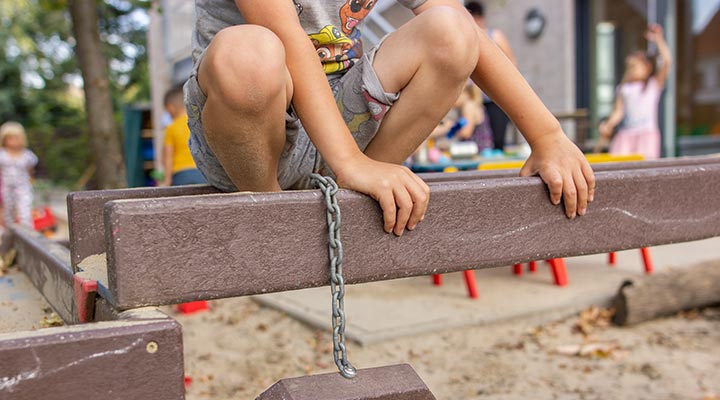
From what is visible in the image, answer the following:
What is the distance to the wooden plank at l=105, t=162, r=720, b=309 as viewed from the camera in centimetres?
99

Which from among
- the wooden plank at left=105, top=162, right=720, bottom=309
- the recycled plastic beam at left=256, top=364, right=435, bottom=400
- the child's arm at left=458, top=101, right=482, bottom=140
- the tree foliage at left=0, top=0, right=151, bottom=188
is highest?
the tree foliage at left=0, top=0, right=151, bottom=188

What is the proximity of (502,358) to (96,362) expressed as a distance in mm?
2686

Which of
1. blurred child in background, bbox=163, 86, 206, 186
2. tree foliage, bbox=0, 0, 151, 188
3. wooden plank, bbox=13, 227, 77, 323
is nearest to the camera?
wooden plank, bbox=13, 227, 77, 323

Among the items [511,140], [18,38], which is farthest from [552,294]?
[18,38]

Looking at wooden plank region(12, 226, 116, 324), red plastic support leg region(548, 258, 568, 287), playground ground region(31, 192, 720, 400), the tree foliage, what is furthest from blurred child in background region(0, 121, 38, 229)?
the tree foliage

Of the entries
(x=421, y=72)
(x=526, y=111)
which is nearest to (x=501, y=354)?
(x=526, y=111)

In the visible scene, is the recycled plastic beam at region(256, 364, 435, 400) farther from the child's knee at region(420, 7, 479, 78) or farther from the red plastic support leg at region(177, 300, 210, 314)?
the red plastic support leg at region(177, 300, 210, 314)

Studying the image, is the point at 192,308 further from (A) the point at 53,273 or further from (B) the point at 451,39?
(B) the point at 451,39

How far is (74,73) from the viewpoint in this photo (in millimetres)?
24625

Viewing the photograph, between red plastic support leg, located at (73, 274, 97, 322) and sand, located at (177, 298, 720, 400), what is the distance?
1819 mm

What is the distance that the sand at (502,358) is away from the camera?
296 centimetres

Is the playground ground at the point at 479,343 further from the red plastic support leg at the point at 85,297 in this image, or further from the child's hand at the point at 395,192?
the child's hand at the point at 395,192

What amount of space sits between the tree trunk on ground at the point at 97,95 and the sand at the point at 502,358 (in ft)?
3.39

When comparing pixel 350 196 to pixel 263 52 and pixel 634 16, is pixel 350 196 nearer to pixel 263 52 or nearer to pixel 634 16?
pixel 263 52
